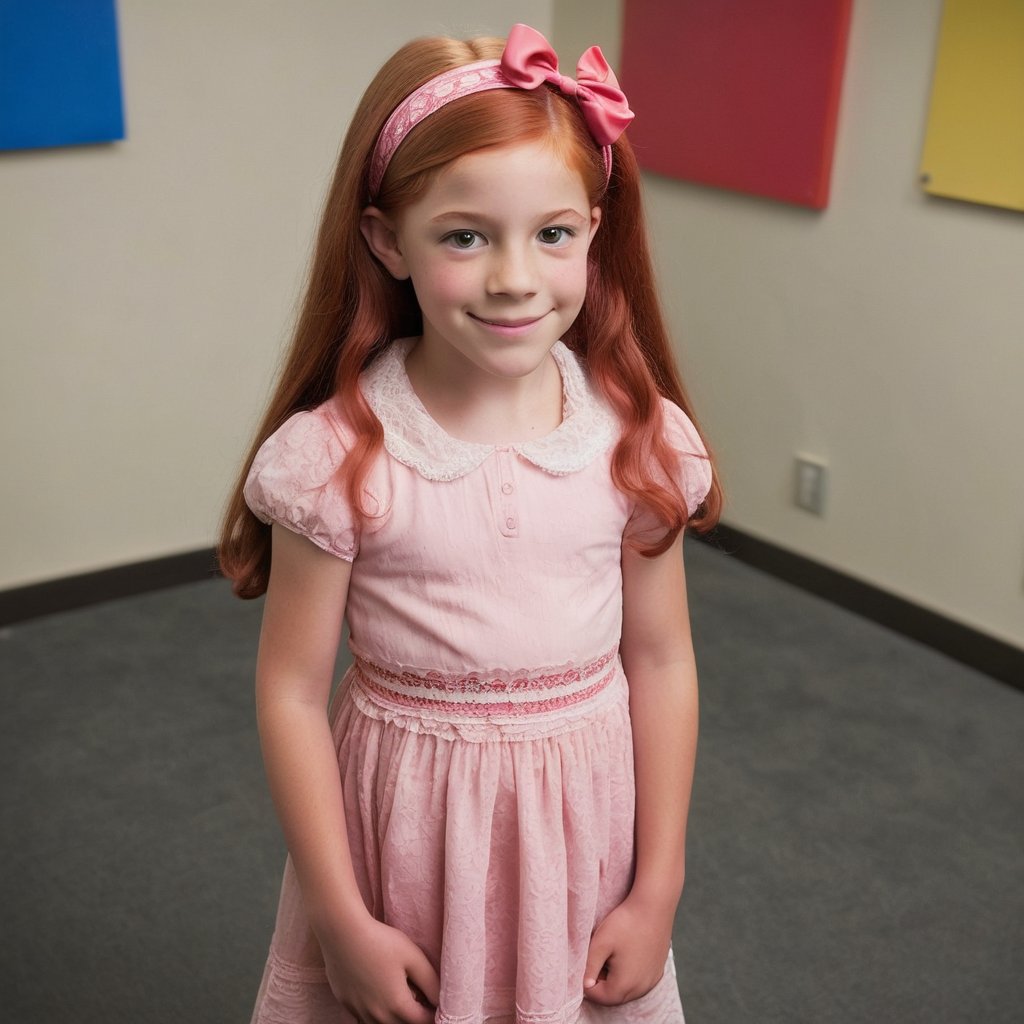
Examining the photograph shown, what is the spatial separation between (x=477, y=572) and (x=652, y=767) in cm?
26

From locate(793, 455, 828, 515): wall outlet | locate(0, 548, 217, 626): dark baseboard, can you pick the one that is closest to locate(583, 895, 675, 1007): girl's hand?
locate(0, 548, 217, 626): dark baseboard

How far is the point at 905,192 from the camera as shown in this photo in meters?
2.88

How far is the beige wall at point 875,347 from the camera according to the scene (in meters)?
2.80

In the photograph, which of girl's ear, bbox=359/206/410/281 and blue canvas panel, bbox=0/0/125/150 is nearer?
girl's ear, bbox=359/206/410/281

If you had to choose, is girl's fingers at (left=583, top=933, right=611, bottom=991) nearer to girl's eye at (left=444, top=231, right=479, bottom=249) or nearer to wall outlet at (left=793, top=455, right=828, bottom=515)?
girl's eye at (left=444, top=231, right=479, bottom=249)

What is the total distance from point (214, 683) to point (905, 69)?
186 cm

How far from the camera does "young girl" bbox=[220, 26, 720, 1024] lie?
40.9 inches

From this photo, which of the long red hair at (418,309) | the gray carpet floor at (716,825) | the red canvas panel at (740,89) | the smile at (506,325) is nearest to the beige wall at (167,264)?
the gray carpet floor at (716,825)

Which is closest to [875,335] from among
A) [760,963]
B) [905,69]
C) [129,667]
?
[905,69]

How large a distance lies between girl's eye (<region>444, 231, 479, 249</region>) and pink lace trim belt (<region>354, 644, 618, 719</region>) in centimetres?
34

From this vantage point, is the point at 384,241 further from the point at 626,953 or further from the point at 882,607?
the point at 882,607

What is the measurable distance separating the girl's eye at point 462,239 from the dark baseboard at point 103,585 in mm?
2149

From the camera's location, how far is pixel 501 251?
1011 millimetres

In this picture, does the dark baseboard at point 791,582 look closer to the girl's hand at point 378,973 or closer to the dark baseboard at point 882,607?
the dark baseboard at point 882,607
